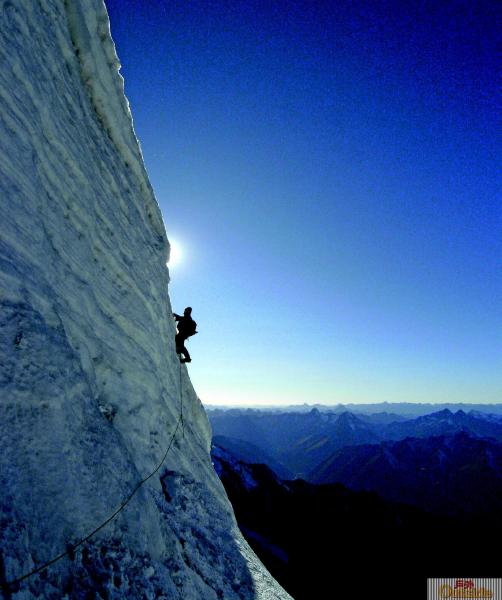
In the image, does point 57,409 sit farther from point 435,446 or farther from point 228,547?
point 435,446

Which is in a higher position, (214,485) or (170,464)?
(170,464)

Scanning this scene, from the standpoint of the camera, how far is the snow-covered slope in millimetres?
3158

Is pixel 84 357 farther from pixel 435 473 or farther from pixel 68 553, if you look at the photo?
pixel 435 473

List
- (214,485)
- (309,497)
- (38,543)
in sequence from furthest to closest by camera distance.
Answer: (309,497), (214,485), (38,543)

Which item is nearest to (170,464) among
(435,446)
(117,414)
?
(117,414)

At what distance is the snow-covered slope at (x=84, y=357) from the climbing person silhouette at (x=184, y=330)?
3.52 ft

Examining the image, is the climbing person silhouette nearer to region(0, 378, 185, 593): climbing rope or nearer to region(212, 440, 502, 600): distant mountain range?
region(0, 378, 185, 593): climbing rope

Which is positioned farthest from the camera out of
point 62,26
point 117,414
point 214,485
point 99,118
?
point 214,485

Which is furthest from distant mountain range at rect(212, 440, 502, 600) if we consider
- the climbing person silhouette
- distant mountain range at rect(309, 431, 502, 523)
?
the climbing person silhouette

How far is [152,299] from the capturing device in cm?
861

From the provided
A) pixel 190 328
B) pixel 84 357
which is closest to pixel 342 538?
pixel 190 328

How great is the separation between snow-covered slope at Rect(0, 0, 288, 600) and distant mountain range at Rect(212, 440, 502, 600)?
48779 mm

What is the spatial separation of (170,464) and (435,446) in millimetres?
161503

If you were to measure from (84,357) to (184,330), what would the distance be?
5.93 meters
